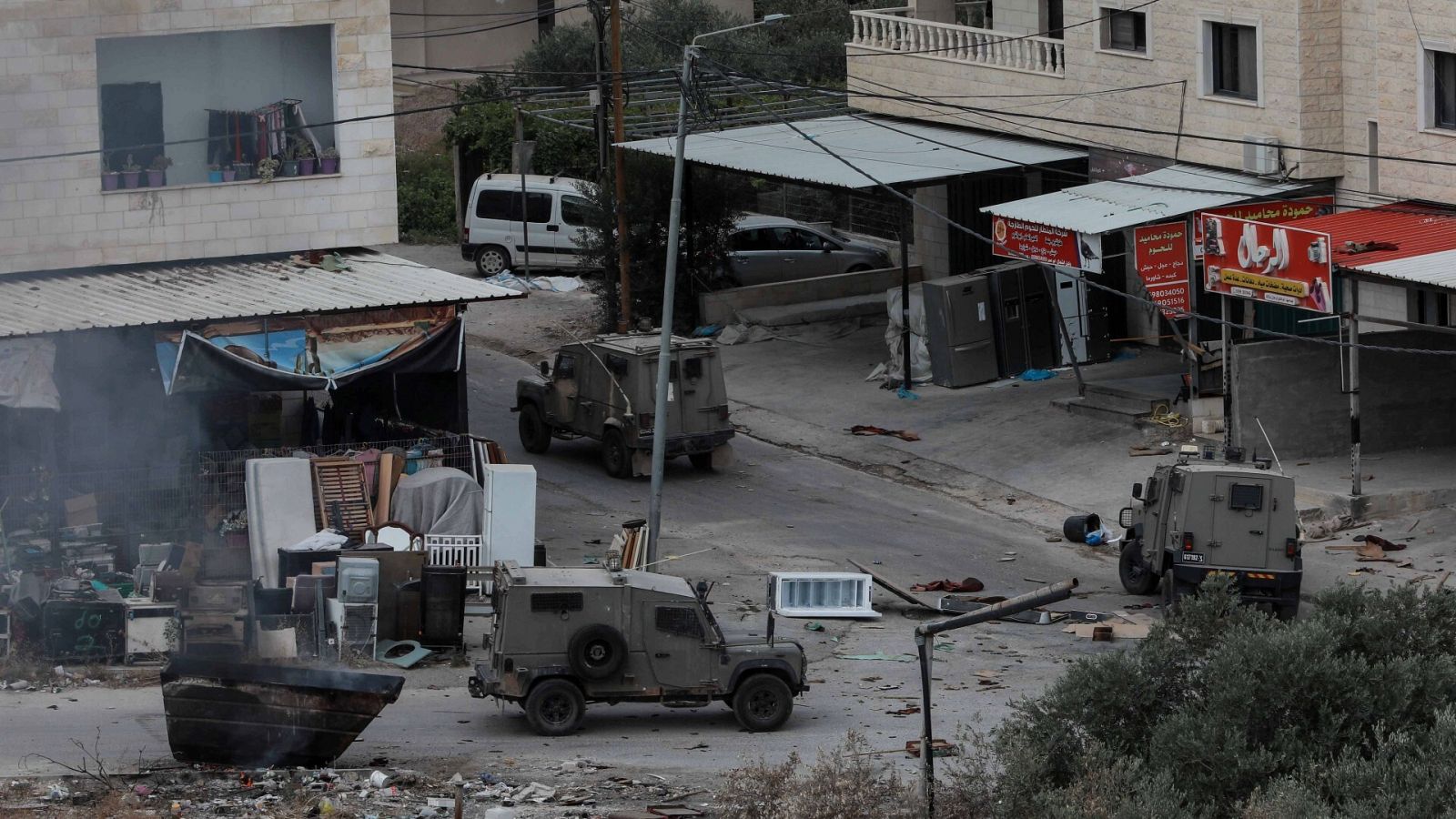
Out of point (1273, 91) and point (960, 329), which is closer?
point (1273, 91)

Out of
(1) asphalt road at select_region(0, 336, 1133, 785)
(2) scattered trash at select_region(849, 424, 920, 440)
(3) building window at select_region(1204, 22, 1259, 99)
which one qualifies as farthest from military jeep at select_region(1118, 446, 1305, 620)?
(3) building window at select_region(1204, 22, 1259, 99)

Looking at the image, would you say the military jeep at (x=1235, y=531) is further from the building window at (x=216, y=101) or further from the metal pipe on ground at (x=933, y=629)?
the building window at (x=216, y=101)

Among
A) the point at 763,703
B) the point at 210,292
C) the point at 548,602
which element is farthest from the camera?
the point at 210,292

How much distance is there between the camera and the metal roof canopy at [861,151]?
31.8 meters

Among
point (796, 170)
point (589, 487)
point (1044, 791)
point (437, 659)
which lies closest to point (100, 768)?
point (437, 659)

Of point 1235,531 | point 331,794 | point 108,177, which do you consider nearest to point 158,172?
point 108,177

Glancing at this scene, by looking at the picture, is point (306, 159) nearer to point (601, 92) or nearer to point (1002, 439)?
point (601, 92)

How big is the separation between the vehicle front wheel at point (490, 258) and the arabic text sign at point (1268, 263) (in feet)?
57.6

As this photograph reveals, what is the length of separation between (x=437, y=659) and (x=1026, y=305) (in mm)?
15137

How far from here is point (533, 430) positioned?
29.6m

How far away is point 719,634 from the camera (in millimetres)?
18031

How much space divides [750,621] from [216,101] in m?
10.3

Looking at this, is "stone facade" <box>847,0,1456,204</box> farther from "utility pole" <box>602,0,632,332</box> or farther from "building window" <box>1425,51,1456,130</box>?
"utility pole" <box>602,0,632,332</box>

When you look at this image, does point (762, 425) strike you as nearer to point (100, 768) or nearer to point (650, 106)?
point (650, 106)
